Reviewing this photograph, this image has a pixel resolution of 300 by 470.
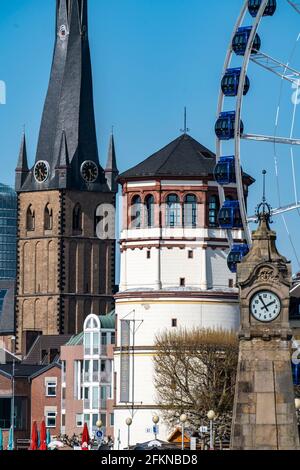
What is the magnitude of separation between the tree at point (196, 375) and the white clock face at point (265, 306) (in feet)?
152

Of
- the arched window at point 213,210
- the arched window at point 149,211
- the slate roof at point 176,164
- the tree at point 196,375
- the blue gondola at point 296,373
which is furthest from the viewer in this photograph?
the arched window at point 213,210

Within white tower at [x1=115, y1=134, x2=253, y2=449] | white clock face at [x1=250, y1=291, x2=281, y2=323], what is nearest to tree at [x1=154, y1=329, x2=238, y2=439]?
white tower at [x1=115, y1=134, x2=253, y2=449]

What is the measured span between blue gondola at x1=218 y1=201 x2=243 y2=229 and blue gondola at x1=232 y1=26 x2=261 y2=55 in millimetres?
9142

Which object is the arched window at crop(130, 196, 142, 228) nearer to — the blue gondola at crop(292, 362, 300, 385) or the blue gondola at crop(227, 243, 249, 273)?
the blue gondola at crop(227, 243, 249, 273)

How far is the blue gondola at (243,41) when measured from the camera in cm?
10550

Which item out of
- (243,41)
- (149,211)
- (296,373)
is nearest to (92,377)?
(149,211)

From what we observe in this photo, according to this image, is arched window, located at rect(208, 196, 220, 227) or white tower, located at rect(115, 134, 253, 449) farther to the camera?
arched window, located at rect(208, 196, 220, 227)

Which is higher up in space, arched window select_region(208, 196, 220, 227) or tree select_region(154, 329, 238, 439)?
arched window select_region(208, 196, 220, 227)

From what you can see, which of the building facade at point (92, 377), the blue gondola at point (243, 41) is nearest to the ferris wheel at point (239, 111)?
the blue gondola at point (243, 41)

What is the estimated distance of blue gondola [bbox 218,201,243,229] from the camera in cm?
11188

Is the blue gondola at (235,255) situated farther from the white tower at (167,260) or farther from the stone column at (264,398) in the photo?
the stone column at (264,398)

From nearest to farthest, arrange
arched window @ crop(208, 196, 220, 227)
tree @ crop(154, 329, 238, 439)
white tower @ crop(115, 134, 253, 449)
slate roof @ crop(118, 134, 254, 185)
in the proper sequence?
1. tree @ crop(154, 329, 238, 439)
2. white tower @ crop(115, 134, 253, 449)
3. slate roof @ crop(118, 134, 254, 185)
4. arched window @ crop(208, 196, 220, 227)

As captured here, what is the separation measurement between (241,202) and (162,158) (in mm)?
47702

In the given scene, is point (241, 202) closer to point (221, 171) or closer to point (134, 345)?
point (221, 171)
